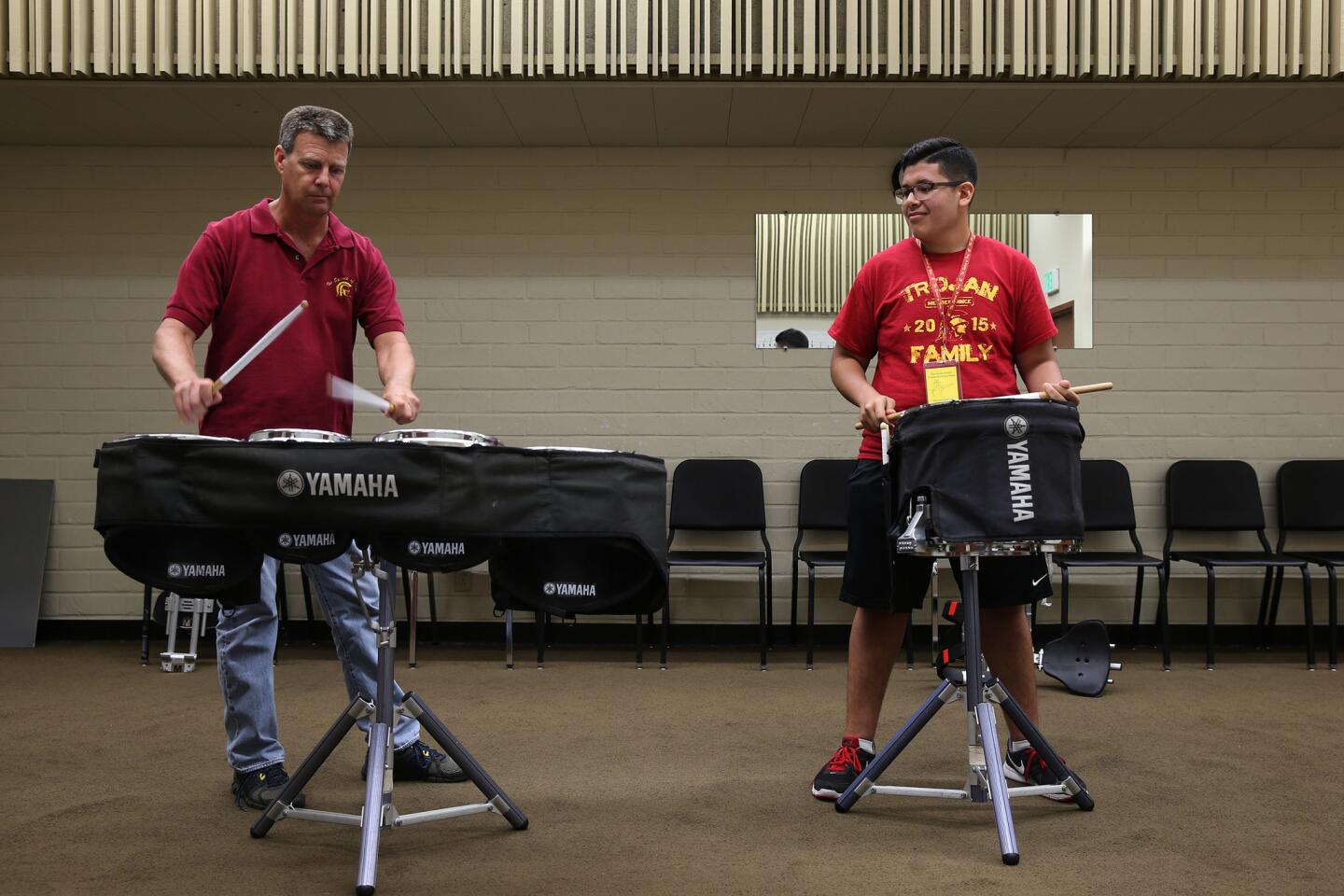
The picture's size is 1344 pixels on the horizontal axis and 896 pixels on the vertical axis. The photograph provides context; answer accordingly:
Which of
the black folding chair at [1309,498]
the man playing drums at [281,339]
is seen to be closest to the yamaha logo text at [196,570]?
the man playing drums at [281,339]

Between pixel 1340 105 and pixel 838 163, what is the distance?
2.20 meters

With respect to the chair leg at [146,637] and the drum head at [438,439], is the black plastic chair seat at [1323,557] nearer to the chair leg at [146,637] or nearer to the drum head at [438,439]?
the drum head at [438,439]

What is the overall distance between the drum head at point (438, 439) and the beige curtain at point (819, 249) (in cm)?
358

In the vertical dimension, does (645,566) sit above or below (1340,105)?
below

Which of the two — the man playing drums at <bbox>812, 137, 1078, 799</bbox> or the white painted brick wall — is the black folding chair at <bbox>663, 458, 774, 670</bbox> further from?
the man playing drums at <bbox>812, 137, 1078, 799</bbox>

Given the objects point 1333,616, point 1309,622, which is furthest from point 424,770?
point 1333,616

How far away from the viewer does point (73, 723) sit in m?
3.55

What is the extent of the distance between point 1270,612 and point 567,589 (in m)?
4.58

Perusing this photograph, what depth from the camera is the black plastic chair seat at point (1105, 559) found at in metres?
4.71

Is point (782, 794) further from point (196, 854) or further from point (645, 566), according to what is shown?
point (196, 854)

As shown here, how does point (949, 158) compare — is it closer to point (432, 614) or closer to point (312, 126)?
point (312, 126)

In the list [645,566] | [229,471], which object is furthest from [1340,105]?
[229,471]

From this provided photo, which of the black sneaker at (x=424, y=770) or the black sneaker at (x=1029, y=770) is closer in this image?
the black sneaker at (x=1029, y=770)

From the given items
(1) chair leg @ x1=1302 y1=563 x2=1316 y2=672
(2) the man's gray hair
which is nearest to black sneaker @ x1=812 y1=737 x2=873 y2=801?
(2) the man's gray hair
